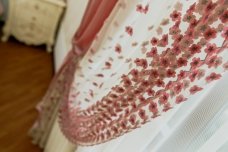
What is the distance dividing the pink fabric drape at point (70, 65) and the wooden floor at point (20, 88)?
0.13 m

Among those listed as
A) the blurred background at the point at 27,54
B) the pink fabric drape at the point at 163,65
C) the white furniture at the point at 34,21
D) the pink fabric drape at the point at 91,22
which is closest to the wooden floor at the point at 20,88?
the blurred background at the point at 27,54

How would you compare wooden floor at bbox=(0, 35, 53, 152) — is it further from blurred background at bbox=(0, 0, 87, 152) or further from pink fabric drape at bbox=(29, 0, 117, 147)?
pink fabric drape at bbox=(29, 0, 117, 147)

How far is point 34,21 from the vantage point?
304 centimetres

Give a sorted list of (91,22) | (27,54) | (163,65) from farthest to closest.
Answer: (27,54), (91,22), (163,65)

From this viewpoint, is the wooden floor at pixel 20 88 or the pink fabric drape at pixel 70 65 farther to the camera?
the wooden floor at pixel 20 88

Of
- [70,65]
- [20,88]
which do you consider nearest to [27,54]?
[20,88]

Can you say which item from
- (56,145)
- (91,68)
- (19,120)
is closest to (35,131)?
(19,120)

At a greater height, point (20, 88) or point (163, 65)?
point (163, 65)

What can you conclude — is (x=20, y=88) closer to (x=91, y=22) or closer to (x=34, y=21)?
(x=34, y=21)

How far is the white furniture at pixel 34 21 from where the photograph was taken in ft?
9.59

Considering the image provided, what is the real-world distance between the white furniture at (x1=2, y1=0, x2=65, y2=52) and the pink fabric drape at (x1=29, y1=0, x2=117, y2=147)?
131 centimetres

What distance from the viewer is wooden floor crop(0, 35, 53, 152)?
6.79ft

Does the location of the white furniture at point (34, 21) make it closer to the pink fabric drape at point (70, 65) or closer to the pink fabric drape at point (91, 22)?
the pink fabric drape at point (70, 65)

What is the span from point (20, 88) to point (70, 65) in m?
0.98
